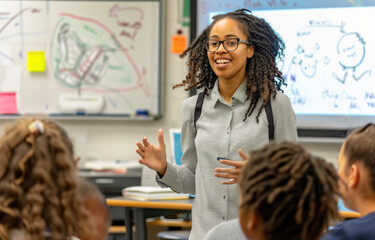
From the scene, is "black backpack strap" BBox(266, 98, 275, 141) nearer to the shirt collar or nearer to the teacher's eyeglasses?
the shirt collar

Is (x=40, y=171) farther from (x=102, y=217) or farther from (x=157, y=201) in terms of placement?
(x=157, y=201)

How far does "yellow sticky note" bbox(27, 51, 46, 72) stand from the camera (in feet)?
14.7

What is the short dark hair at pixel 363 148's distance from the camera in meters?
1.52

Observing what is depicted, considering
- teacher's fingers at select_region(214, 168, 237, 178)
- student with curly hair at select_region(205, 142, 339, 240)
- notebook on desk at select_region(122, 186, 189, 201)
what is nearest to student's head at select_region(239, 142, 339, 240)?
student with curly hair at select_region(205, 142, 339, 240)

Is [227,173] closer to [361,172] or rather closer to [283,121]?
[283,121]

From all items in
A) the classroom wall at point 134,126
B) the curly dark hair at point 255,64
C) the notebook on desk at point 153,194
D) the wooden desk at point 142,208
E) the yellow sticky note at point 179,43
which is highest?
the yellow sticky note at point 179,43

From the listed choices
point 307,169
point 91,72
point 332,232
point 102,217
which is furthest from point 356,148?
point 91,72

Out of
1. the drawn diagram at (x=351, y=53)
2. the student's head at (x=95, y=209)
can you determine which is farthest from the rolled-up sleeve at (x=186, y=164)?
the drawn diagram at (x=351, y=53)

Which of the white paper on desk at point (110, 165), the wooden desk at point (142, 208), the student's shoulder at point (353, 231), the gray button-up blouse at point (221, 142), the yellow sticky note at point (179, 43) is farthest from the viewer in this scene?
the yellow sticky note at point (179, 43)

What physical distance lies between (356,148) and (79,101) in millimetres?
3199

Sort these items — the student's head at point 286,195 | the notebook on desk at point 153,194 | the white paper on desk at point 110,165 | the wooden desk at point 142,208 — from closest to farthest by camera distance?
the student's head at point 286,195 < the wooden desk at point 142,208 < the notebook on desk at point 153,194 < the white paper on desk at point 110,165

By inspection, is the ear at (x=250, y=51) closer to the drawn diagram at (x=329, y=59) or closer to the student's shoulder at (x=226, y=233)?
the student's shoulder at (x=226, y=233)

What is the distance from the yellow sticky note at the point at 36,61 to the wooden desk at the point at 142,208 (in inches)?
71.6

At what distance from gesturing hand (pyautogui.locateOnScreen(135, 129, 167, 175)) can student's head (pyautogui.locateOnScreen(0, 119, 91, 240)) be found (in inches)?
32.5
